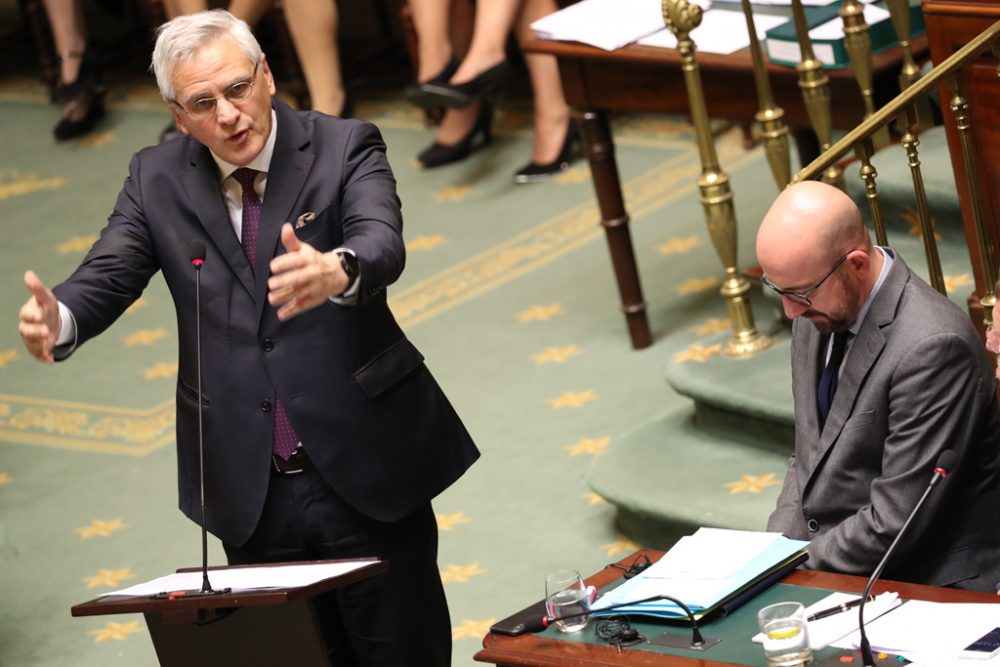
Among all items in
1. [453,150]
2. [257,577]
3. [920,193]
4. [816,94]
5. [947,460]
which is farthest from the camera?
[453,150]

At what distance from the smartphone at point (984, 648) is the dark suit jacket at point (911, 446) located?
430 mm

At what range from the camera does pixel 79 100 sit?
27.9 ft

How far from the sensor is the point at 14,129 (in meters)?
8.80

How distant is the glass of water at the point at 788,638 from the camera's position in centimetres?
230

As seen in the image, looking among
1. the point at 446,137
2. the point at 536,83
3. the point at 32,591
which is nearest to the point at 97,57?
the point at 446,137

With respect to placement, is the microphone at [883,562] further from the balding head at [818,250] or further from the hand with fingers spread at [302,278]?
the hand with fingers spread at [302,278]

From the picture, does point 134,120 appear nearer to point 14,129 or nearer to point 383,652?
point 14,129

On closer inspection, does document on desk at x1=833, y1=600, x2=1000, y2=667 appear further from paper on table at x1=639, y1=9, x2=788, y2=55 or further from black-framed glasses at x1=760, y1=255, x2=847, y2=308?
paper on table at x1=639, y1=9, x2=788, y2=55

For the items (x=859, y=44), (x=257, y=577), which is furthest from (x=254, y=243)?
(x=859, y=44)

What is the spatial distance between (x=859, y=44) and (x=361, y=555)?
7.03 feet

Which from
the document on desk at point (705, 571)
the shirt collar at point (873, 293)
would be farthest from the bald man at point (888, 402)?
the document on desk at point (705, 571)

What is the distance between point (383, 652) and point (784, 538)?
72 centimetres

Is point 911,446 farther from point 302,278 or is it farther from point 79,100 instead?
point 79,100

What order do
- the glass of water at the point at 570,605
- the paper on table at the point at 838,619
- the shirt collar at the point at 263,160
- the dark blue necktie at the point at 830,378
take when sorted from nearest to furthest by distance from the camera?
the paper on table at the point at 838,619 < the glass of water at the point at 570,605 < the shirt collar at the point at 263,160 < the dark blue necktie at the point at 830,378
